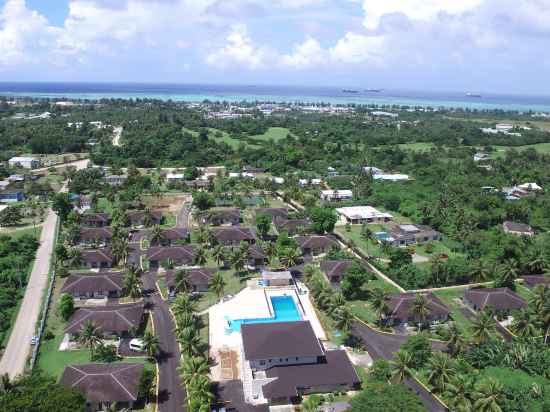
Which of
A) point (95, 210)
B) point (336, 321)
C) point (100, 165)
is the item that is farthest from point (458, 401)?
point (100, 165)

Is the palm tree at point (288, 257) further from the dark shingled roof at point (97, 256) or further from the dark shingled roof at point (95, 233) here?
the dark shingled roof at point (95, 233)

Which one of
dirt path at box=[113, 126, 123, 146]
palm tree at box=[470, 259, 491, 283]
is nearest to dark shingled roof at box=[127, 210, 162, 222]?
palm tree at box=[470, 259, 491, 283]

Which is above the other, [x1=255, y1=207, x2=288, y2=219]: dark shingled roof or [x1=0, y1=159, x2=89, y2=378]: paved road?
[x1=255, y1=207, x2=288, y2=219]: dark shingled roof

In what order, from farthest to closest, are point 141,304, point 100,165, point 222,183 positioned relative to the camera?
point 100,165 → point 222,183 → point 141,304

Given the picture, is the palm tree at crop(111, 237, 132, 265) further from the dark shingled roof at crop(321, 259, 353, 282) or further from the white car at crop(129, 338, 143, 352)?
the dark shingled roof at crop(321, 259, 353, 282)

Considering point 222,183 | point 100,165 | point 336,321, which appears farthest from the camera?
point 100,165

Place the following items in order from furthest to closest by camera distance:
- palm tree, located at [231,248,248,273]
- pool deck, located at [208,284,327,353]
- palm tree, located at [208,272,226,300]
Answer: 1. palm tree, located at [231,248,248,273]
2. palm tree, located at [208,272,226,300]
3. pool deck, located at [208,284,327,353]

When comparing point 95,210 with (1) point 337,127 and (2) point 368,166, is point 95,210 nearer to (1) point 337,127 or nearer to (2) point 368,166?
(2) point 368,166
